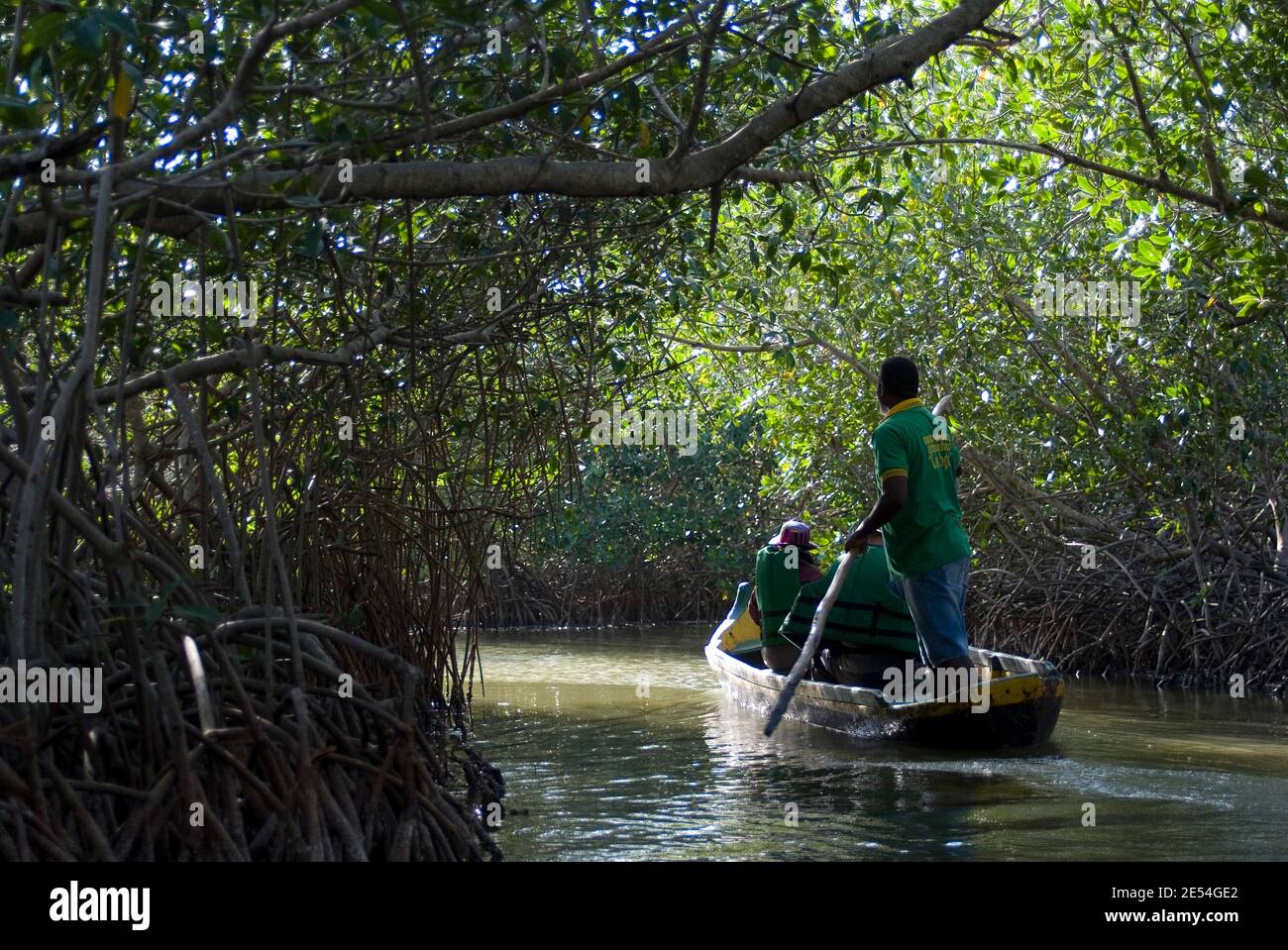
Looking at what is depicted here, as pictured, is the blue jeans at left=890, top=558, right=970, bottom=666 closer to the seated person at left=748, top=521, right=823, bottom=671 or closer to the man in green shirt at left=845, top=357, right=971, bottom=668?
the man in green shirt at left=845, top=357, right=971, bottom=668

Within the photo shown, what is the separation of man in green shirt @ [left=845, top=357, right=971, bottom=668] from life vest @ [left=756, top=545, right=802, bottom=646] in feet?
5.43

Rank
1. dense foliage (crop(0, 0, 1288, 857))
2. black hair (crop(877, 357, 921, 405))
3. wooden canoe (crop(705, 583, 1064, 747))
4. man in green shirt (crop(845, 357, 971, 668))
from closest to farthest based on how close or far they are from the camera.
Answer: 1. dense foliage (crop(0, 0, 1288, 857))
2. man in green shirt (crop(845, 357, 971, 668))
3. black hair (crop(877, 357, 921, 405))
4. wooden canoe (crop(705, 583, 1064, 747))

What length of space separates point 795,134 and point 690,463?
14.2m

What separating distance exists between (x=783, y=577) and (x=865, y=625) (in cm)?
80

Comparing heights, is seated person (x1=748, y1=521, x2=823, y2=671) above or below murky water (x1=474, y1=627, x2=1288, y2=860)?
above

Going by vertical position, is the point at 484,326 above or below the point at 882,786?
above

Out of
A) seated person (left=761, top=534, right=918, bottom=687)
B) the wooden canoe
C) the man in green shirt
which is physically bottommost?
the wooden canoe

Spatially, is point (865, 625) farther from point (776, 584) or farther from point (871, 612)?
point (776, 584)

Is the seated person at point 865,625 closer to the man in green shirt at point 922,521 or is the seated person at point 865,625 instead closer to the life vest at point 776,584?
the life vest at point 776,584

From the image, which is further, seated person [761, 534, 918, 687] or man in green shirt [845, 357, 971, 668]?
seated person [761, 534, 918, 687]

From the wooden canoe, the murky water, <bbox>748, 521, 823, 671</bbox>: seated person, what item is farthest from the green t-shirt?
<bbox>748, 521, 823, 671</bbox>: seated person

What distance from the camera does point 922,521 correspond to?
654cm

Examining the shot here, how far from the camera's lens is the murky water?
17.2ft

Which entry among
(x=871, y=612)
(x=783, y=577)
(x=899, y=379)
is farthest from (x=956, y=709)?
(x=783, y=577)
